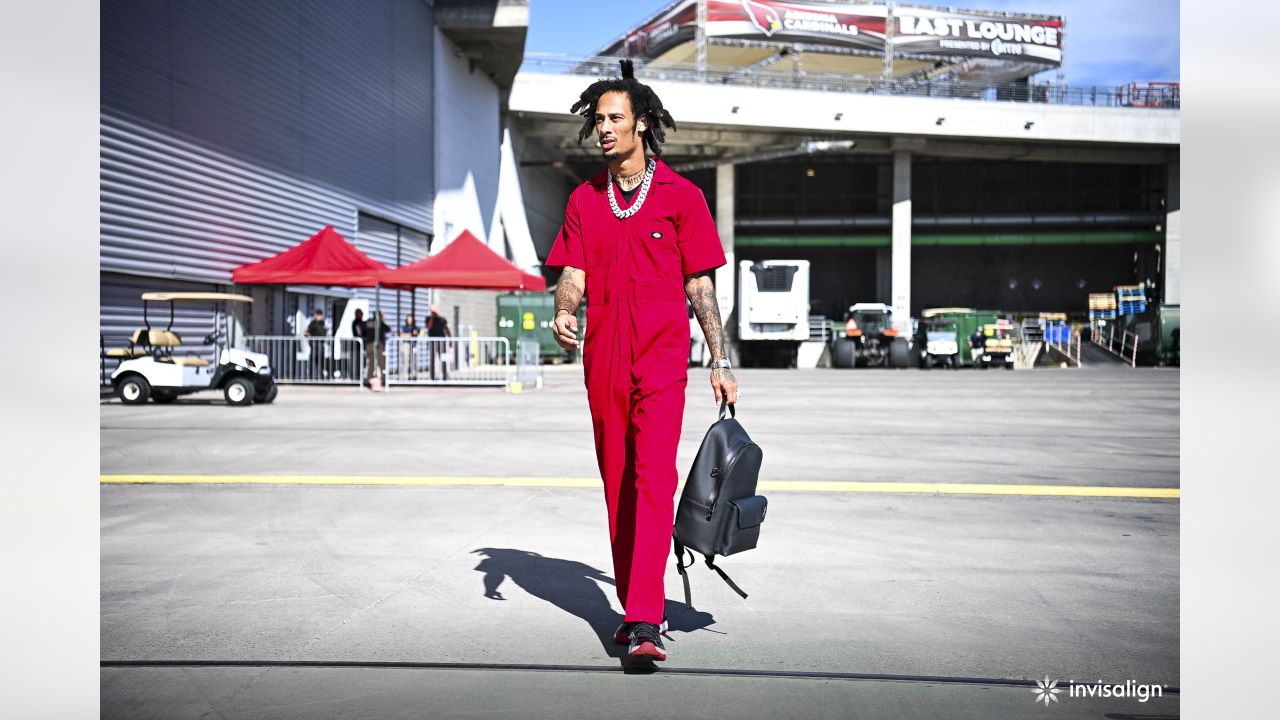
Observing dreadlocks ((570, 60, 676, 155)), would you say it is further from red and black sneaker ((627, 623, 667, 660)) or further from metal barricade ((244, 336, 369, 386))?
metal barricade ((244, 336, 369, 386))

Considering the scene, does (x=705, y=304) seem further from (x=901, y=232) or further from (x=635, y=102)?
(x=901, y=232)

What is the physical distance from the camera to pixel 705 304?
4023mm

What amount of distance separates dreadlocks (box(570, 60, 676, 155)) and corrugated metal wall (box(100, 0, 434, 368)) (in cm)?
1511

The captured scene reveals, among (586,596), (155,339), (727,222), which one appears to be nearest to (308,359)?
(155,339)

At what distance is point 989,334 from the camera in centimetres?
3522

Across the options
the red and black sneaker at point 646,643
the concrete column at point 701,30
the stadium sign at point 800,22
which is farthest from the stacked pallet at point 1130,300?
the red and black sneaker at point 646,643

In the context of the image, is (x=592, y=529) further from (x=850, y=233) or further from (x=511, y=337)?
(x=850, y=233)

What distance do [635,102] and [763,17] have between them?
144ft

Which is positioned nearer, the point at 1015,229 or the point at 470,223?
the point at 470,223

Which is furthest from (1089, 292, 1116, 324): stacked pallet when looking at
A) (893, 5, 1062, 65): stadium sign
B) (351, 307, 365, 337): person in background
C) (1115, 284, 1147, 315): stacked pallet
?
(351, 307, 365, 337): person in background

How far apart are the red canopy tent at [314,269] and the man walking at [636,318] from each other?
16.9 meters

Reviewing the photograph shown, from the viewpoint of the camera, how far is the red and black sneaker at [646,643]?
3.59 m
